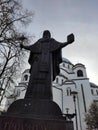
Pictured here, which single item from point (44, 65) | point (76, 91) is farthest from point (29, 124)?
point (76, 91)

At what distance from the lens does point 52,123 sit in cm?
335

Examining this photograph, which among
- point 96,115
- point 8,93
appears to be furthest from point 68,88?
point 8,93

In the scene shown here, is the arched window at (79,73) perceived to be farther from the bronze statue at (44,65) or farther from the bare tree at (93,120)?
the bronze statue at (44,65)

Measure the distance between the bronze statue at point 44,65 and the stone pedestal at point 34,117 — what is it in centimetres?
39

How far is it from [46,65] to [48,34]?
2012mm

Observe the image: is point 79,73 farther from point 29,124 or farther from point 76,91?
point 29,124

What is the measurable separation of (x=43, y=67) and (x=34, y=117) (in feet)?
6.55

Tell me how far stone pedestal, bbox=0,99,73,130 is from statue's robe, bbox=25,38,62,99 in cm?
41

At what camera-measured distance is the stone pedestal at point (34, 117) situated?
3.25m

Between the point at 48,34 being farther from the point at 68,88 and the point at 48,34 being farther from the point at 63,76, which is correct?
the point at 63,76

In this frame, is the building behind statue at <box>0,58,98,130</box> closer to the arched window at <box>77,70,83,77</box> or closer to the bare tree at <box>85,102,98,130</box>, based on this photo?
the arched window at <box>77,70,83,77</box>

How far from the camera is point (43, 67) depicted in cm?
497

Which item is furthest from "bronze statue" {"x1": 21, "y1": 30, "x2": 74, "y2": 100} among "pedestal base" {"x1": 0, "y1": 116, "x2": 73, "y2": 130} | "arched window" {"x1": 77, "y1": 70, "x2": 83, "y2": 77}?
"arched window" {"x1": 77, "y1": 70, "x2": 83, "y2": 77}

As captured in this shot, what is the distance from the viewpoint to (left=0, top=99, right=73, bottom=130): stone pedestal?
3.25 m
